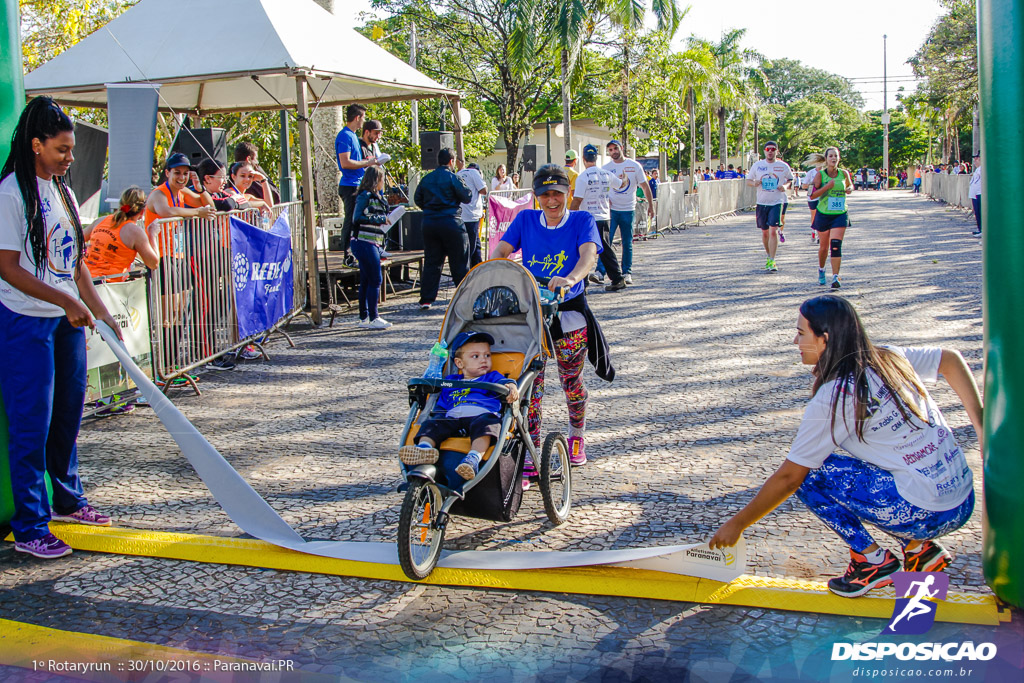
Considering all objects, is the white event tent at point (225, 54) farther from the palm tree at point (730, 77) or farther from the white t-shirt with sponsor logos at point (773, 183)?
the palm tree at point (730, 77)

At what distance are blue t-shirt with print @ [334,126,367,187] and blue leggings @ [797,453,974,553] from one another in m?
8.94

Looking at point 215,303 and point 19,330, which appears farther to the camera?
point 215,303

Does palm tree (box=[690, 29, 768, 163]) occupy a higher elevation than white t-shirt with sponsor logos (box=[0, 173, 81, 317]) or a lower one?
higher

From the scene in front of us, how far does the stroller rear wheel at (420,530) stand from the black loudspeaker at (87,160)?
11244mm

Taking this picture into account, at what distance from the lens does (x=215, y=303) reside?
27.8 feet

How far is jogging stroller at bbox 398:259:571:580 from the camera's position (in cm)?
399

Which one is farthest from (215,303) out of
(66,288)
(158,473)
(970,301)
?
(970,301)

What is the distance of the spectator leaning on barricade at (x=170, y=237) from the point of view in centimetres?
761

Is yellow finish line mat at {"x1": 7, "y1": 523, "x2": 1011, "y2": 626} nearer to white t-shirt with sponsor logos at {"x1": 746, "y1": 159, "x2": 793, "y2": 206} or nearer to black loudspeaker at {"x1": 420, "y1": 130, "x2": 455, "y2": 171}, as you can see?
A: black loudspeaker at {"x1": 420, "y1": 130, "x2": 455, "y2": 171}

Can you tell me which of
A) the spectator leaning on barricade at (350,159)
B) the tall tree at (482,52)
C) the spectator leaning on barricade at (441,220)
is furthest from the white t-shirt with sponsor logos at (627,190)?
the tall tree at (482,52)

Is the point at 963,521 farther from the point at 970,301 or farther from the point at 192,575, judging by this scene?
the point at 970,301

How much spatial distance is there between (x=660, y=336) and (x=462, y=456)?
5.93 metres

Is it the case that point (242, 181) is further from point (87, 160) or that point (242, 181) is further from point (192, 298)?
point (87, 160)

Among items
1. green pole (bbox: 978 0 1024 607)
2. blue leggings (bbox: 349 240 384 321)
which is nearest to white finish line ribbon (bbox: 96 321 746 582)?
green pole (bbox: 978 0 1024 607)
